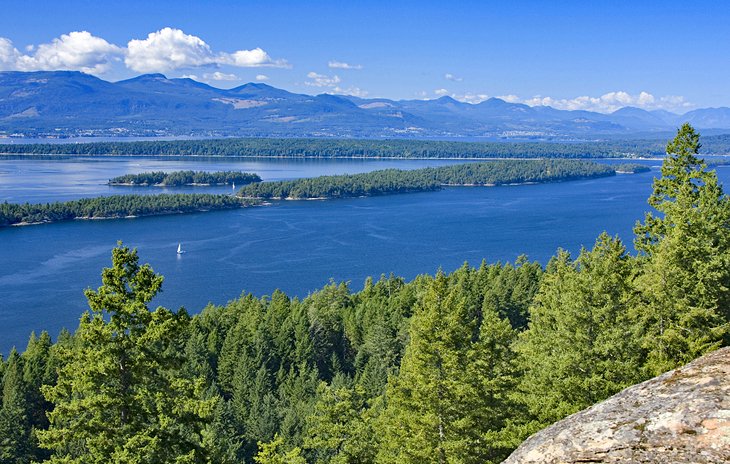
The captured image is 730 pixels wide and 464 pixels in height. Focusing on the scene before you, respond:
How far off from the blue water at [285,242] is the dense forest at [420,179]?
697 centimetres

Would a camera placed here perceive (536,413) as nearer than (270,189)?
Yes

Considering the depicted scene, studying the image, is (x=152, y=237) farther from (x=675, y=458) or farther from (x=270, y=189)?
(x=675, y=458)

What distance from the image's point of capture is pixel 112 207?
10038 centimetres

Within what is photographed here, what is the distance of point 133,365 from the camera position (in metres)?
9.00

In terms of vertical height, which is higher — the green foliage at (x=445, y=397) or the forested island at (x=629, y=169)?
the green foliage at (x=445, y=397)

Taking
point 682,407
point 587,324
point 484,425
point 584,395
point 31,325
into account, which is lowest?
point 31,325

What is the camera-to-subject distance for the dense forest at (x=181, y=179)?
142125mm

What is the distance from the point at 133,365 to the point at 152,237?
79.7 meters

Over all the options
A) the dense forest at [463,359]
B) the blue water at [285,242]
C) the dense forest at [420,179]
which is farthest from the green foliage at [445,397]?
the dense forest at [420,179]

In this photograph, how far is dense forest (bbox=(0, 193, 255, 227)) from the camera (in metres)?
92.9

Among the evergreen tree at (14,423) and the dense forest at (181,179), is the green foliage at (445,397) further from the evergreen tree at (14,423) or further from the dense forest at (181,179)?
the dense forest at (181,179)

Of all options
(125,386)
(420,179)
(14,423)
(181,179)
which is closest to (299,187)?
(181,179)

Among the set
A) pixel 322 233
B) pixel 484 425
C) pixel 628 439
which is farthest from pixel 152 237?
pixel 628 439

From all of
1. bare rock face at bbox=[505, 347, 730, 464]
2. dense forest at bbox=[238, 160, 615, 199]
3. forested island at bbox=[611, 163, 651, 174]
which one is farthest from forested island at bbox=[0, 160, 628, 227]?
bare rock face at bbox=[505, 347, 730, 464]
